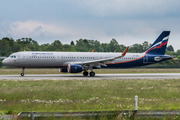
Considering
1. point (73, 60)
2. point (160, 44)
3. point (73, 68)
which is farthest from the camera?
point (160, 44)

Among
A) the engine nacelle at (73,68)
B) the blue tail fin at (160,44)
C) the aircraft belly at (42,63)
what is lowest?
the engine nacelle at (73,68)

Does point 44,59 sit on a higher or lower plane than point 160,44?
lower

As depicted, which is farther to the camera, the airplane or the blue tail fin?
the blue tail fin

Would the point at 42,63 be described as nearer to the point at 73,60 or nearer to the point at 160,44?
the point at 73,60

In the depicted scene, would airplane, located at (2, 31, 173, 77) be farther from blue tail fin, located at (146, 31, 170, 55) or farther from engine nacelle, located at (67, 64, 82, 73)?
blue tail fin, located at (146, 31, 170, 55)

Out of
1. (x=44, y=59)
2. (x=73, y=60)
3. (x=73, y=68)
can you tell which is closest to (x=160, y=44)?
(x=73, y=60)

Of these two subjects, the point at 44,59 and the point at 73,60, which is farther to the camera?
the point at 73,60

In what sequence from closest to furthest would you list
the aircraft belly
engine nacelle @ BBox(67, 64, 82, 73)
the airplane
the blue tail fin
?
engine nacelle @ BBox(67, 64, 82, 73) → the airplane → the aircraft belly → the blue tail fin

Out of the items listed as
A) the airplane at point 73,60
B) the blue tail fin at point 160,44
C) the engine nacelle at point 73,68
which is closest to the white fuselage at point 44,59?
the airplane at point 73,60

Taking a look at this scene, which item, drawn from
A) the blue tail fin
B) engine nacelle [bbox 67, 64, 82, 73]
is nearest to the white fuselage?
engine nacelle [bbox 67, 64, 82, 73]

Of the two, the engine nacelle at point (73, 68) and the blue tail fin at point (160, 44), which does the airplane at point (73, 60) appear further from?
the blue tail fin at point (160, 44)

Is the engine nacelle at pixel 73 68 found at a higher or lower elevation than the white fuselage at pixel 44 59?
lower

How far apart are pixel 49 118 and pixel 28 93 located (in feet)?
26.5

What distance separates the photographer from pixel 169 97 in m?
15.5
